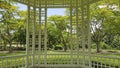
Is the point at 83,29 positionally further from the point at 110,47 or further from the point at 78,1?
the point at 110,47

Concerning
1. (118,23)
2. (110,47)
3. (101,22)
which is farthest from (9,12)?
(110,47)

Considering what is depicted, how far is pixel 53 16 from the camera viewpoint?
15.8m

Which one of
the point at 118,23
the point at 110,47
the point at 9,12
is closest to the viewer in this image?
the point at 118,23

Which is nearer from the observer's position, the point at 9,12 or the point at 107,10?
the point at 107,10

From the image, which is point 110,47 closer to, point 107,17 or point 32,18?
point 107,17

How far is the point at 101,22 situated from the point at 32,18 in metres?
11.7

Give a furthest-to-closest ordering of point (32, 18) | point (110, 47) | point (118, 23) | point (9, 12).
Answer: point (110, 47) → point (9, 12) → point (118, 23) → point (32, 18)

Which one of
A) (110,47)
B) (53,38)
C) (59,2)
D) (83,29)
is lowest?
(110,47)

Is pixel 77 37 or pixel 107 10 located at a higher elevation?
pixel 107 10

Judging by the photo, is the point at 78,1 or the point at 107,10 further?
the point at 107,10

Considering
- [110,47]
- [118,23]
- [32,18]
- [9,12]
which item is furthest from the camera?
[110,47]

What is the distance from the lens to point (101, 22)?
16.8 meters

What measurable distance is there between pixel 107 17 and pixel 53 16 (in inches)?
203

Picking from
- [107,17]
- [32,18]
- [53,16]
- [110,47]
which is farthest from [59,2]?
[110,47]
